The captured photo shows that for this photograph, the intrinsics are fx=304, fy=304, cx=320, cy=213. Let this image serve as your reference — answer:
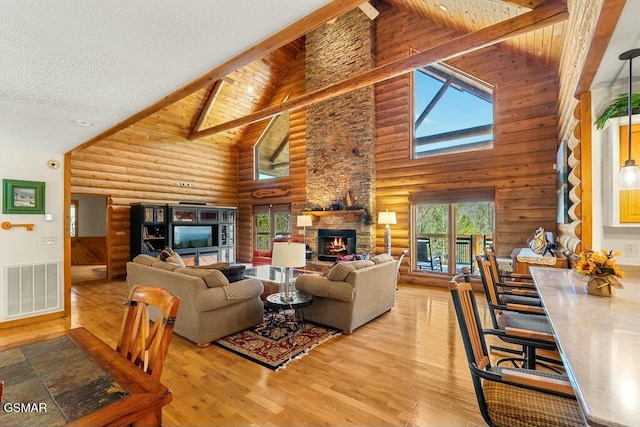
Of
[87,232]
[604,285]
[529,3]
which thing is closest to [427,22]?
[529,3]

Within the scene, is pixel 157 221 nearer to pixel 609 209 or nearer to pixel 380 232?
pixel 380 232

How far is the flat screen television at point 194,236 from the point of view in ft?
Answer: 25.2

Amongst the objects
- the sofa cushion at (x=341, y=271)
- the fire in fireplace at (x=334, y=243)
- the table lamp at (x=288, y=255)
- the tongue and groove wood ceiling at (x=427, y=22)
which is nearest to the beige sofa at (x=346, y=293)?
the sofa cushion at (x=341, y=271)

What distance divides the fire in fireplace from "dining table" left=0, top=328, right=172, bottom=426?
19.6 feet

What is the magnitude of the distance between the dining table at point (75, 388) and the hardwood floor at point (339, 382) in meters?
1.05

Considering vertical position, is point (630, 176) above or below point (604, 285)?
above

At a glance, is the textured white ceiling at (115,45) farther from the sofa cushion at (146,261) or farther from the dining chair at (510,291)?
the dining chair at (510,291)

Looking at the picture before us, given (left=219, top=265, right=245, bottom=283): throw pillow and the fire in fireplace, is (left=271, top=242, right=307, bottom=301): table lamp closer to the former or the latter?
(left=219, top=265, right=245, bottom=283): throw pillow

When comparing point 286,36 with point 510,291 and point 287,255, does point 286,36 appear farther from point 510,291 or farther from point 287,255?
point 510,291

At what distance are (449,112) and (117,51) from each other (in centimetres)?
616

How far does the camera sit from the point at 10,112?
9.01 ft

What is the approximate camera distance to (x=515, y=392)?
4.62 feet

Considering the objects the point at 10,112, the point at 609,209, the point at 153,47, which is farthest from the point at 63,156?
the point at 609,209

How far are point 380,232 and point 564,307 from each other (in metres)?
5.36
